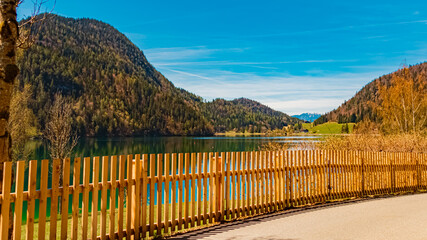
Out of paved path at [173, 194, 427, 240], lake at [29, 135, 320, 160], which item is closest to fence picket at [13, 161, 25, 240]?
paved path at [173, 194, 427, 240]

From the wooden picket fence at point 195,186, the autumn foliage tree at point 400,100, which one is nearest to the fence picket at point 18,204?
the wooden picket fence at point 195,186

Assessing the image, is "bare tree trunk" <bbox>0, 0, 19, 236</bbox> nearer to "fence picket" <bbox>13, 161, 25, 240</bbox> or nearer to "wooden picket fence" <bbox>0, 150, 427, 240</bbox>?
"fence picket" <bbox>13, 161, 25, 240</bbox>

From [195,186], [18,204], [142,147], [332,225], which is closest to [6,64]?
[18,204]

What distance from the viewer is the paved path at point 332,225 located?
6207mm

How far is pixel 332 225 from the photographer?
7086 millimetres

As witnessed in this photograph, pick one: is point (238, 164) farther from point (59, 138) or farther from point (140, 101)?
point (140, 101)

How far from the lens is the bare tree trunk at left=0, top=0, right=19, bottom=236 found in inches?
187

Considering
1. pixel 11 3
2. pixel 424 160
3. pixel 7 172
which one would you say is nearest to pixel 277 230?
pixel 7 172

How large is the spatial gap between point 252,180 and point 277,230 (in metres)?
1.51

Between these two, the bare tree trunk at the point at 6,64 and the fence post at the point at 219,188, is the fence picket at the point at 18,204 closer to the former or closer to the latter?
the bare tree trunk at the point at 6,64

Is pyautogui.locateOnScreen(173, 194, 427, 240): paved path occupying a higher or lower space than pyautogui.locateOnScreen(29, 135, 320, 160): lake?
higher

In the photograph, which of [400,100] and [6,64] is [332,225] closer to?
[6,64]

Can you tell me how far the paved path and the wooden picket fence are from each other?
0.58 m

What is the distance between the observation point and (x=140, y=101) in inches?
7844
